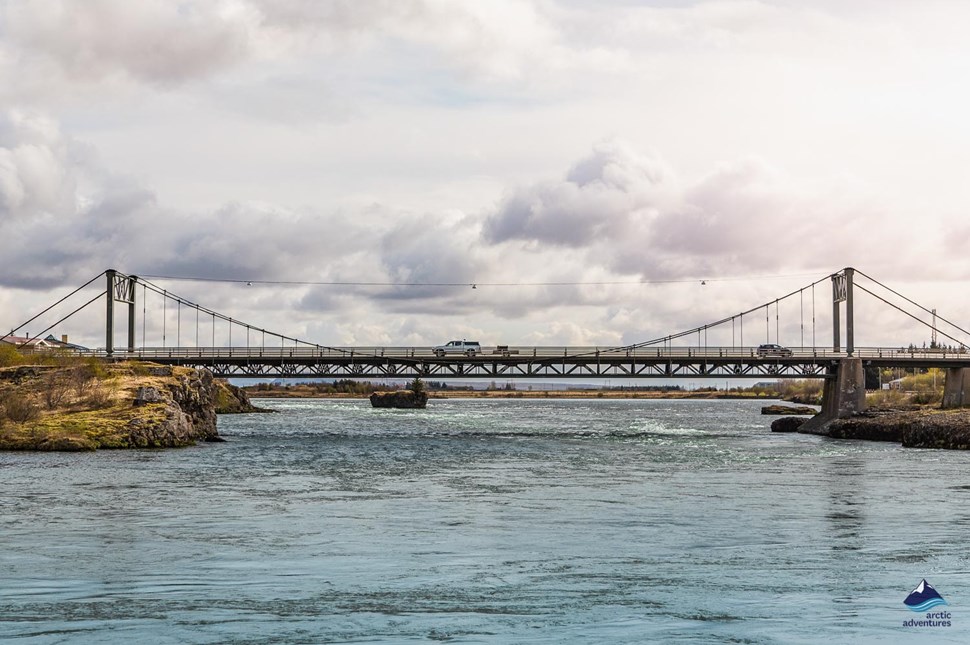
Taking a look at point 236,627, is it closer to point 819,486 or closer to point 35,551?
point 35,551

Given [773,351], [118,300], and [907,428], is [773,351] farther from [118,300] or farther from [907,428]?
[118,300]

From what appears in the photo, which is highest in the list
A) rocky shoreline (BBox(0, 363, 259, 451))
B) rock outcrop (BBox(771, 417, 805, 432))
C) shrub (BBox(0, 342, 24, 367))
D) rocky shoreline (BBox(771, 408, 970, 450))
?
shrub (BBox(0, 342, 24, 367))

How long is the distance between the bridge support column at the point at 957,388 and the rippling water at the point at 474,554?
5208cm

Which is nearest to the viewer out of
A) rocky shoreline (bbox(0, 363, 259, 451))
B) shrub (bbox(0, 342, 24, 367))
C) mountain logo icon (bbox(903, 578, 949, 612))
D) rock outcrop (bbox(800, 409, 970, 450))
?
mountain logo icon (bbox(903, 578, 949, 612))

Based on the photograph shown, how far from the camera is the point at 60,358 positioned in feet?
284

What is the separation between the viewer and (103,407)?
7019 cm

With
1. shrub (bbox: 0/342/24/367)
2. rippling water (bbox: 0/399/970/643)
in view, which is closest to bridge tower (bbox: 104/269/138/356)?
shrub (bbox: 0/342/24/367)

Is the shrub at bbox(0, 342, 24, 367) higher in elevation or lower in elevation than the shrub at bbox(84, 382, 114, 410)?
higher

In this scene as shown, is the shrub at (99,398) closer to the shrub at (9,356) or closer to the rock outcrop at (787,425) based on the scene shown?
the shrub at (9,356)

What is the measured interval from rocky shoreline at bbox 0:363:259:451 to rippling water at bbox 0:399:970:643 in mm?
9342

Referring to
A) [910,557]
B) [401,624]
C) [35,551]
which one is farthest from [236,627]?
[910,557]

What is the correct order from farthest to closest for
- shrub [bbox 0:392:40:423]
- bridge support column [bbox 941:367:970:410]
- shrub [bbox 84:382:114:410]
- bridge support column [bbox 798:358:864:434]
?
bridge support column [bbox 798:358:864:434], bridge support column [bbox 941:367:970:410], shrub [bbox 84:382:114:410], shrub [bbox 0:392:40:423]

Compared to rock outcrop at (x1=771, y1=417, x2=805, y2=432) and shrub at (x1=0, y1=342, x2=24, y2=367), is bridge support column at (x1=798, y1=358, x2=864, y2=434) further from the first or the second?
shrub at (x1=0, y1=342, x2=24, y2=367)

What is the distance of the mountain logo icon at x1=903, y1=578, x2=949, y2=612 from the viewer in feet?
66.8
